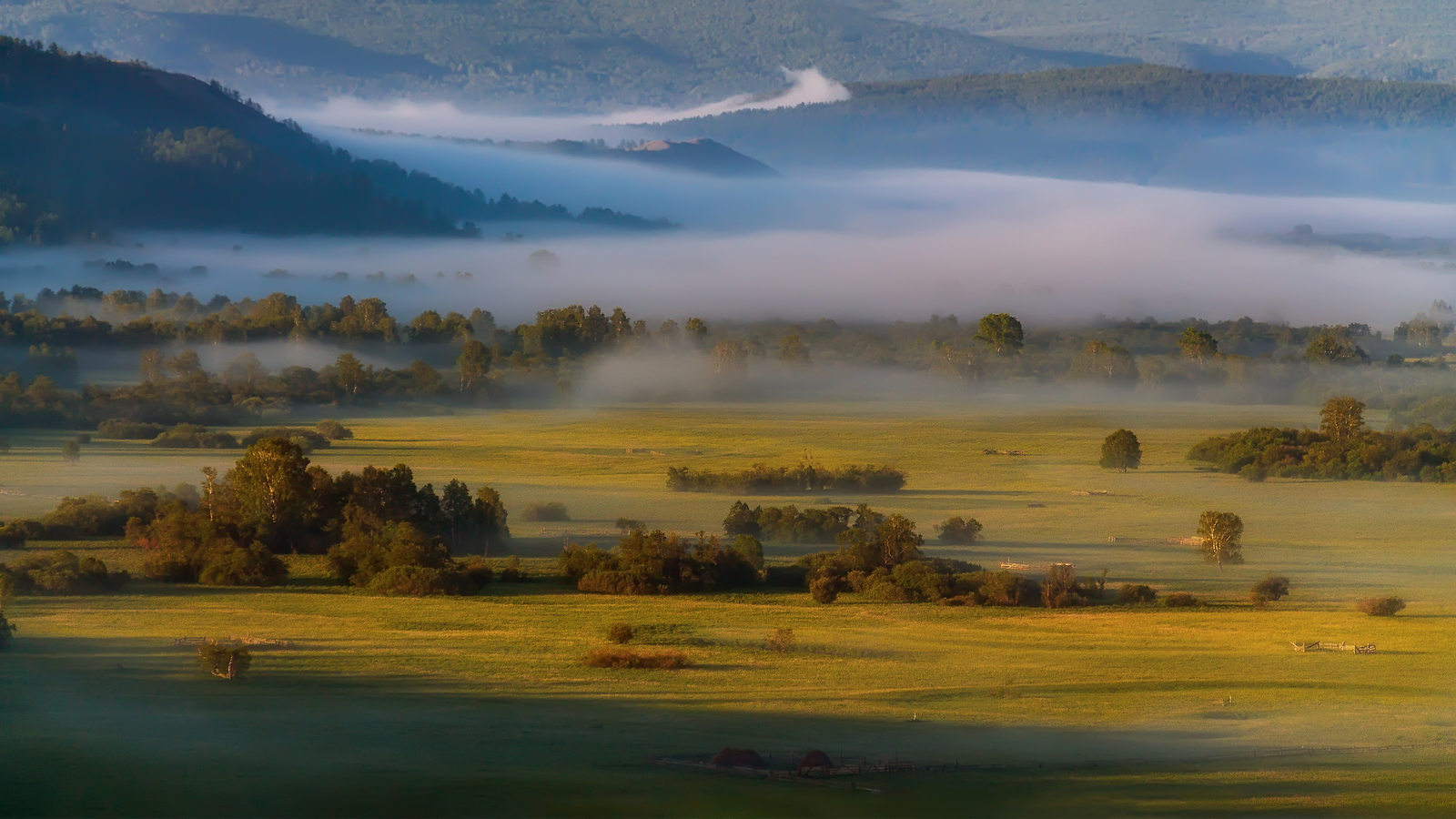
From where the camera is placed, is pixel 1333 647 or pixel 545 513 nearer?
pixel 1333 647

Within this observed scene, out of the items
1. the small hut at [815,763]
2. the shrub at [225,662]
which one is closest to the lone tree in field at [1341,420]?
Answer: the small hut at [815,763]

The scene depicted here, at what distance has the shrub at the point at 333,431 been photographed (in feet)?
228

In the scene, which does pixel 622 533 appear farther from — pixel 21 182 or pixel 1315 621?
pixel 21 182

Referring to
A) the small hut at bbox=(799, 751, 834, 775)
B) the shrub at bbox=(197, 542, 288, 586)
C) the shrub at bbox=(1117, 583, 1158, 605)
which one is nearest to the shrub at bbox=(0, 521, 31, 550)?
the shrub at bbox=(197, 542, 288, 586)

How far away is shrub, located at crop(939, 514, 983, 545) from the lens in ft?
153

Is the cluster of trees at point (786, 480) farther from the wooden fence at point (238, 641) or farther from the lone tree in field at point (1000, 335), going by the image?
the lone tree in field at point (1000, 335)

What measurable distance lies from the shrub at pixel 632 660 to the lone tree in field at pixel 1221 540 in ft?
68.2

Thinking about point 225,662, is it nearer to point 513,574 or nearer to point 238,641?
point 238,641

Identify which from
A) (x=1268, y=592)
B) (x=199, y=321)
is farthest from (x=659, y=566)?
(x=199, y=321)

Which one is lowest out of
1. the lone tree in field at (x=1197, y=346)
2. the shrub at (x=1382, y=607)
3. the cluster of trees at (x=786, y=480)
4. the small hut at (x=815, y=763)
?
the small hut at (x=815, y=763)

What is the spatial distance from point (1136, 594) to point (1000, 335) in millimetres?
75412

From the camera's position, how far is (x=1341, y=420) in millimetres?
69562

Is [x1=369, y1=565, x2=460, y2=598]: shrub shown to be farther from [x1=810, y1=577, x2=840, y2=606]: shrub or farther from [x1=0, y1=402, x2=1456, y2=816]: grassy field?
[x1=810, y1=577, x2=840, y2=606]: shrub

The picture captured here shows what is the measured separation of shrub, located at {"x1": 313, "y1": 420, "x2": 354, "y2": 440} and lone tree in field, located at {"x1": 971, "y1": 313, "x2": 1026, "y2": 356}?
53.6m
